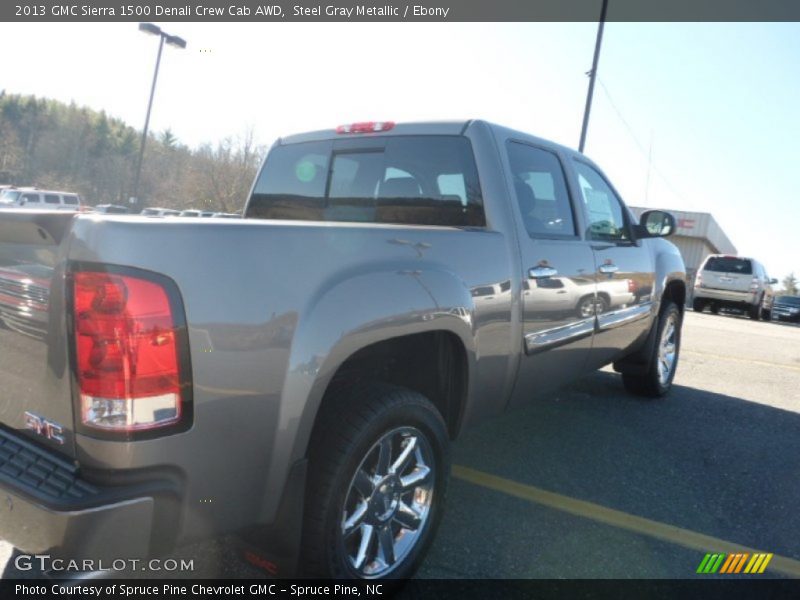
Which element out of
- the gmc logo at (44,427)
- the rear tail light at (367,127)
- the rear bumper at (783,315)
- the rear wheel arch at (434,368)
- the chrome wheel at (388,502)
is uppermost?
the rear tail light at (367,127)

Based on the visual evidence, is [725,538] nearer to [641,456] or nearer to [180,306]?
[641,456]

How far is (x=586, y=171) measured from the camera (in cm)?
428

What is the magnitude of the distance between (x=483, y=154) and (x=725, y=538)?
2202 mm

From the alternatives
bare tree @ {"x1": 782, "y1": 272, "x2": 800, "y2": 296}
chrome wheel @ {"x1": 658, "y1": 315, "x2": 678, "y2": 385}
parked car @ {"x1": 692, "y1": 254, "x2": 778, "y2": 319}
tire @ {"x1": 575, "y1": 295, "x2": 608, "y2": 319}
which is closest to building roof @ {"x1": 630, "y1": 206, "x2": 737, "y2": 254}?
parked car @ {"x1": 692, "y1": 254, "x2": 778, "y2": 319}

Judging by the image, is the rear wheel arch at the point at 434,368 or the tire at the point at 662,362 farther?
the tire at the point at 662,362

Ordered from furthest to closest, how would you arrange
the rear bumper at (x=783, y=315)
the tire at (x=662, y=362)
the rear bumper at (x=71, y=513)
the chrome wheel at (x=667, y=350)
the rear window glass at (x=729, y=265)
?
the rear bumper at (x=783, y=315), the rear window glass at (x=729, y=265), the chrome wheel at (x=667, y=350), the tire at (x=662, y=362), the rear bumper at (x=71, y=513)

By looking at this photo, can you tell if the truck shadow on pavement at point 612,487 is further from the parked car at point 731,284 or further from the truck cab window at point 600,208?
the parked car at point 731,284

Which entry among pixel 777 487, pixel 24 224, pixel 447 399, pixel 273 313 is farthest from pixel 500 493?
pixel 24 224

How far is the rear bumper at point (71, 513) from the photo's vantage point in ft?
5.15

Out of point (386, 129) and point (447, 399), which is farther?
point (386, 129)

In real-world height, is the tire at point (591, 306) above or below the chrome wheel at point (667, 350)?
above

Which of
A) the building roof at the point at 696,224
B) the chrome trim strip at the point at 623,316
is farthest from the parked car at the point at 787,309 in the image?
the chrome trim strip at the point at 623,316

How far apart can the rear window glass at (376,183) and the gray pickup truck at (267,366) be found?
0.02m

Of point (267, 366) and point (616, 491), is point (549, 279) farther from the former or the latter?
point (267, 366)
